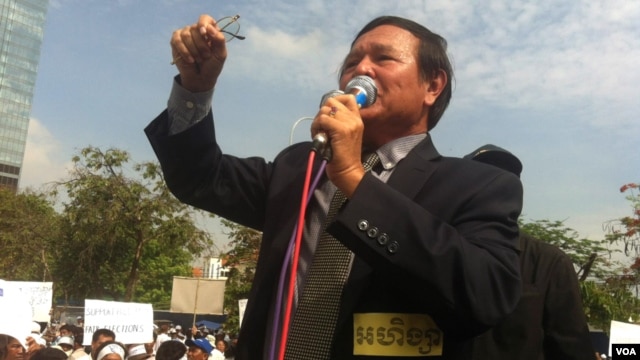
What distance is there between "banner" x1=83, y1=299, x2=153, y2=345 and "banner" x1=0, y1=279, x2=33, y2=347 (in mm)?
3333

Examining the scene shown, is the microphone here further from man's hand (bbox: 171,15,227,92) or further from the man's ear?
man's hand (bbox: 171,15,227,92)

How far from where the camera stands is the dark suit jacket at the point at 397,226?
143 centimetres

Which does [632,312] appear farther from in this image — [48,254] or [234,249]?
[48,254]

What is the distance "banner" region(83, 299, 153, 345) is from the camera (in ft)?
31.6

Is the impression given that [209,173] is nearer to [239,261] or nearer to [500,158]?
[500,158]

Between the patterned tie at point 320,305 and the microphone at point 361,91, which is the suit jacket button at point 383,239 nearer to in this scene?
the patterned tie at point 320,305

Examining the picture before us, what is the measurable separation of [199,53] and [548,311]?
5.77ft

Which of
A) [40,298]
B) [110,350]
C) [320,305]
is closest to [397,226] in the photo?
[320,305]

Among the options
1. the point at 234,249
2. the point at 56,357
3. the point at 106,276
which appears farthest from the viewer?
the point at 106,276

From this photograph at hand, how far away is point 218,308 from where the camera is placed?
644 inches

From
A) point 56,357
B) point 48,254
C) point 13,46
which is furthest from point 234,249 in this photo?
point 13,46

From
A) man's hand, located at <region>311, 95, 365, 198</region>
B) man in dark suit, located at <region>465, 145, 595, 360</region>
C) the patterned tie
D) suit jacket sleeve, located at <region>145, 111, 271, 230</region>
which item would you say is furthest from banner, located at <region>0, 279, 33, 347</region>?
man's hand, located at <region>311, 95, 365, 198</region>

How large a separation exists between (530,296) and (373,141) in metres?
0.90

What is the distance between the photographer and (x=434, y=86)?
2074 mm
